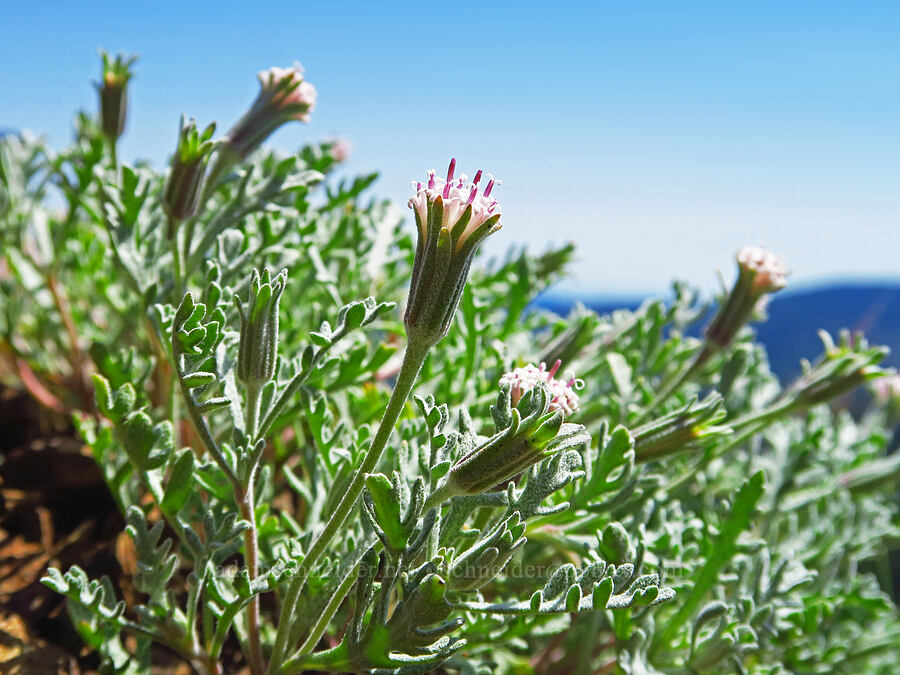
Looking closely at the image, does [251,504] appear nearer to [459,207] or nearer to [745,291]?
[459,207]

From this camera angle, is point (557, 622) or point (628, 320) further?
point (628, 320)

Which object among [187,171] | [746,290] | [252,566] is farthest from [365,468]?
[746,290]

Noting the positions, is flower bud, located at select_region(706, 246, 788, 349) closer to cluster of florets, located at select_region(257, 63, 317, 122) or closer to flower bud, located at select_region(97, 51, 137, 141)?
cluster of florets, located at select_region(257, 63, 317, 122)

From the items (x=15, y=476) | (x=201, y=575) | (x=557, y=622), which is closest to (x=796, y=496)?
(x=557, y=622)

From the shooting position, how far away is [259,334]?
37.8 inches

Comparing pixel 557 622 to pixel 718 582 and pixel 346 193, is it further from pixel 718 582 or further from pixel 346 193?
pixel 346 193

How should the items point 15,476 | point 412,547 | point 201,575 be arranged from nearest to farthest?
point 412,547 < point 201,575 < point 15,476

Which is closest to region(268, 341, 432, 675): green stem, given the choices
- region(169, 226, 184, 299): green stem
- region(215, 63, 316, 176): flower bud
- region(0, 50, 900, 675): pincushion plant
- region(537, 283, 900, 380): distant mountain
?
region(0, 50, 900, 675): pincushion plant

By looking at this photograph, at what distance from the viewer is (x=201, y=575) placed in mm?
1060

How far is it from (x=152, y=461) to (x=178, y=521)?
0.09 m

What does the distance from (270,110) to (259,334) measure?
61 centimetres

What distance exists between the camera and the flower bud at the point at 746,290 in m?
1.45

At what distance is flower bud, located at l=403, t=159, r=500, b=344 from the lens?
2.72 feet

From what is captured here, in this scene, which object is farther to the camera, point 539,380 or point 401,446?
point 401,446
